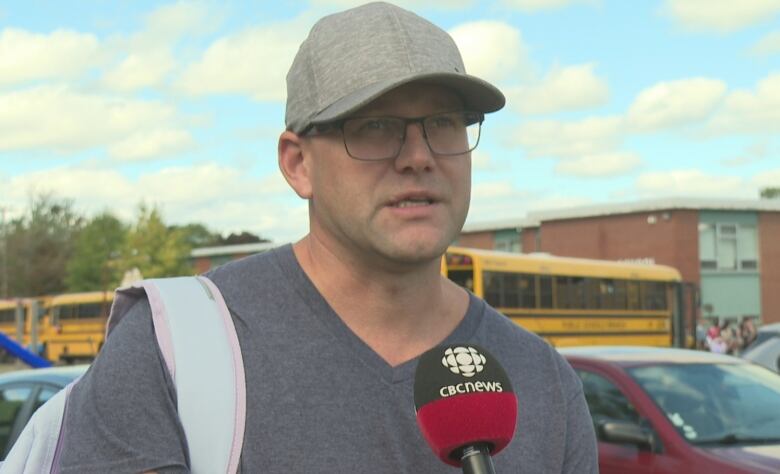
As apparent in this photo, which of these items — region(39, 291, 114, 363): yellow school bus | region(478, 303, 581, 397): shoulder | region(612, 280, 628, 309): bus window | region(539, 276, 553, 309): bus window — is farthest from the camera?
region(39, 291, 114, 363): yellow school bus

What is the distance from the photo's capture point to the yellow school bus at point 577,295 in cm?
2320

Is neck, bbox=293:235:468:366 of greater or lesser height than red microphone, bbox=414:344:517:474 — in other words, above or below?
above

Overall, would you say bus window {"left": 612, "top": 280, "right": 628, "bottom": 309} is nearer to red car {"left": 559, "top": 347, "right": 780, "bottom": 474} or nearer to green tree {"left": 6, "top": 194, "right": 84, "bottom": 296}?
red car {"left": 559, "top": 347, "right": 780, "bottom": 474}

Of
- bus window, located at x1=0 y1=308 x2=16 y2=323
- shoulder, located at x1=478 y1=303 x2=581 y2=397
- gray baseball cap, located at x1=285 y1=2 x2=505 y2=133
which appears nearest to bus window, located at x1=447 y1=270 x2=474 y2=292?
shoulder, located at x1=478 y1=303 x2=581 y2=397

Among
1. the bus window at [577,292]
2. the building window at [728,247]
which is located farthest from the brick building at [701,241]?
the bus window at [577,292]

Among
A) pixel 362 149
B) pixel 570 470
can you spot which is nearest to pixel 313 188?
pixel 362 149

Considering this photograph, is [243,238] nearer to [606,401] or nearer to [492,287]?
[492,287]

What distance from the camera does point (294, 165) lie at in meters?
2.16

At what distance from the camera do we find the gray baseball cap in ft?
6.46

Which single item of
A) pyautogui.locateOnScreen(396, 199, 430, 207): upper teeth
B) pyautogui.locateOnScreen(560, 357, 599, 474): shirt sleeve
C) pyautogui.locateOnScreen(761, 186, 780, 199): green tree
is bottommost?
pyautogui.locateOnScreen(560, 357, 599, 474): shirt sleeve

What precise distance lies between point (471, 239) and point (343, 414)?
52.7 metres

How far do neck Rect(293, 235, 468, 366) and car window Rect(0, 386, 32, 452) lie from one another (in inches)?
223

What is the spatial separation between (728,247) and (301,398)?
46664mm

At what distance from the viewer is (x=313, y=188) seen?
2.11 m
